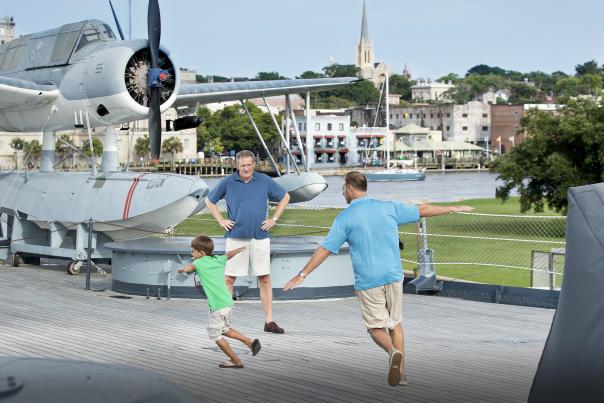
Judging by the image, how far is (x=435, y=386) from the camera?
327 inches

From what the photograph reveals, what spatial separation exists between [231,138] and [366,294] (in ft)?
546

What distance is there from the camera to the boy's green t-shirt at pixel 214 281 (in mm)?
9117

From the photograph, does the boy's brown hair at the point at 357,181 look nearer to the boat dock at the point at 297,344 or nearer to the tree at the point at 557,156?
the boat dock at the point at 297,344

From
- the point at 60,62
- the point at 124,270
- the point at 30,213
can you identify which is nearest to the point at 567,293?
the point at 124,270

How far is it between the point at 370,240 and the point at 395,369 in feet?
3.22

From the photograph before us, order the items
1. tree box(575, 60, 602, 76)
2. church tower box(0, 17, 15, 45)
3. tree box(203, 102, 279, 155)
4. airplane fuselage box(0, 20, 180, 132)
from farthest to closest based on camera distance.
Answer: tree box(203, 102, 279, 155)
tree box(575, 60, 602, 76)
church tower box(0, 17, 15, 45)
airplane fuselage box(0, 20, 180, 132)

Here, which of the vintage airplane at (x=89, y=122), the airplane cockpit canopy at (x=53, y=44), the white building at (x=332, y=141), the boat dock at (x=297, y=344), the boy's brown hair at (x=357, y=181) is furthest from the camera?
the white building at (x=332, y=141)

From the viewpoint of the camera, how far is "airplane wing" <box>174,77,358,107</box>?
25000mm

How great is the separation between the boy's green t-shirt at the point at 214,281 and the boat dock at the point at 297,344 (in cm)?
53

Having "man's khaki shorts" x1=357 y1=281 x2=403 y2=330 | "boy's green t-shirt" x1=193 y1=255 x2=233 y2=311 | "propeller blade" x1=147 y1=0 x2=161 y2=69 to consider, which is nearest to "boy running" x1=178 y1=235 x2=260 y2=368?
"boy's green t-shirt" x1=193 y1=255 x2=233 y2=311

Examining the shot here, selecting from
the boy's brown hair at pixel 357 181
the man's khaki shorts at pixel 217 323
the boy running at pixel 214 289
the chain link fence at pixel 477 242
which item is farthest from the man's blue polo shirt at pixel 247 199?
the chain link fence at pixel 477 242

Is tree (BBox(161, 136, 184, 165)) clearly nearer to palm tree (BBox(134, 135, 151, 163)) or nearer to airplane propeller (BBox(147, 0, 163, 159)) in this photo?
palm tree (BBox(134, 135, 151, 163))

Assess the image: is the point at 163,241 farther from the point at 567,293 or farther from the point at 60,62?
the point at 567,293

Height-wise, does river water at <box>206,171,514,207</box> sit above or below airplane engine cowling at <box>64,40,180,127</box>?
below
